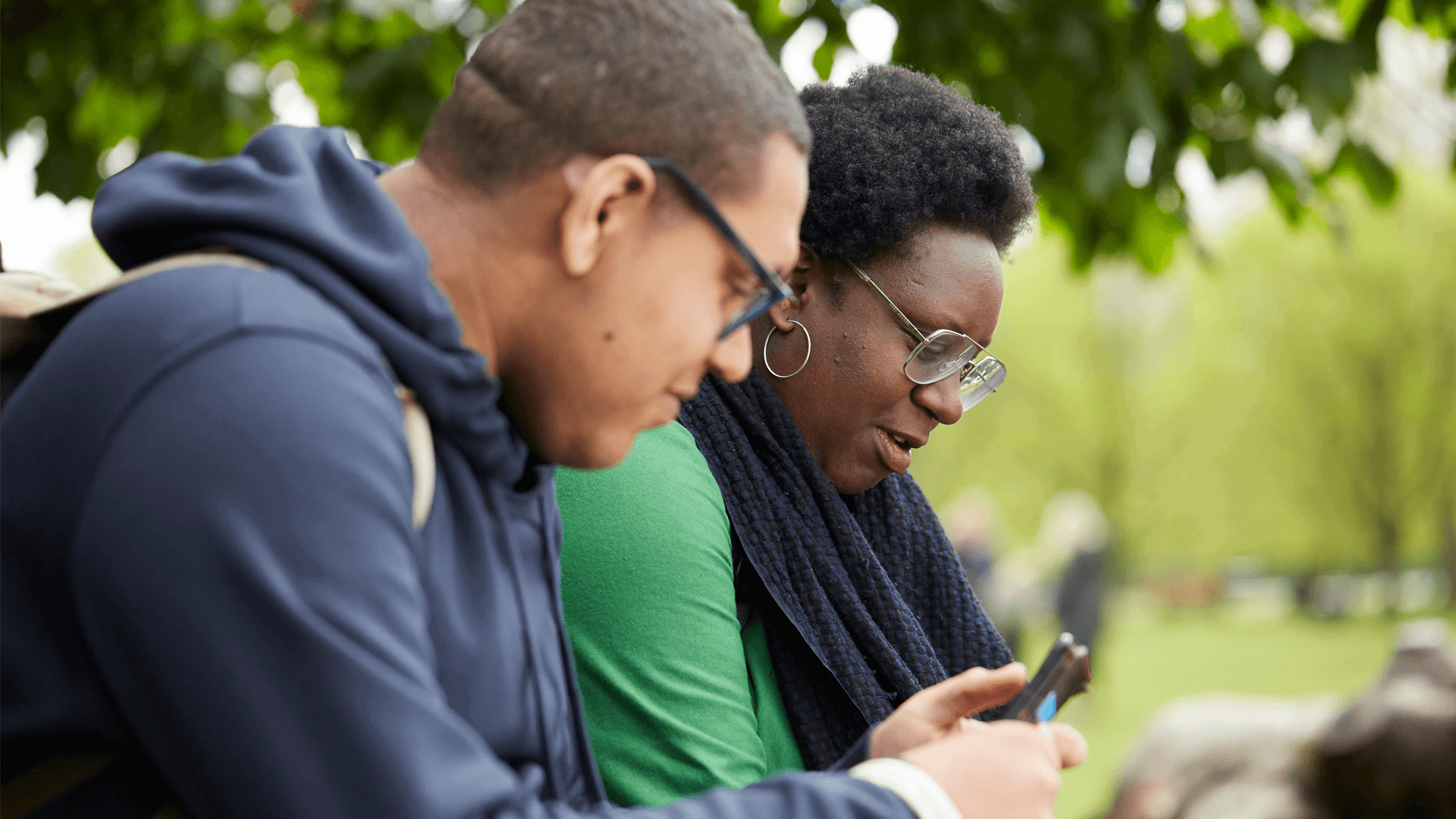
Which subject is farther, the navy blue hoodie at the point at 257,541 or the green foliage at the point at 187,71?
the green foliage at the point at 187,71

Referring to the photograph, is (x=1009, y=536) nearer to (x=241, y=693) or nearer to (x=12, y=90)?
(x=12, y=90)

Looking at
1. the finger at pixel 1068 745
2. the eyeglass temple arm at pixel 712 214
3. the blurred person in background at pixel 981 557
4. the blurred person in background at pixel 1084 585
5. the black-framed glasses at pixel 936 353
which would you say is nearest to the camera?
the eyeglass temple arm at pixel 712 214

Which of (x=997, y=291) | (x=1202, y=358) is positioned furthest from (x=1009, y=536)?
(x=997, y=291)

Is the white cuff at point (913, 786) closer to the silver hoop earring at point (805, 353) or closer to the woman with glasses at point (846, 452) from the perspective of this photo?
the woman with glasses at point (846, 452)

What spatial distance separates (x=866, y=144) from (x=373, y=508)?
1.49 meters

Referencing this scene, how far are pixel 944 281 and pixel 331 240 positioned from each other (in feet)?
4.47

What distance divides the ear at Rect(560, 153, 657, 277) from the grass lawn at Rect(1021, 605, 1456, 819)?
27.1 feet

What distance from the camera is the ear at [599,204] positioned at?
1179 millimetres

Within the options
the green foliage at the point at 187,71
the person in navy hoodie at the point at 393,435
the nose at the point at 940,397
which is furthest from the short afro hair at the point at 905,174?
the green foliage at the point at 187,71

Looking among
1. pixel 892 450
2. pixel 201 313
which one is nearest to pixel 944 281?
pixel 892 450

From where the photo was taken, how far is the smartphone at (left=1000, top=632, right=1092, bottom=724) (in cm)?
152

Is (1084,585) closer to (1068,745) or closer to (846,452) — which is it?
(846,452)

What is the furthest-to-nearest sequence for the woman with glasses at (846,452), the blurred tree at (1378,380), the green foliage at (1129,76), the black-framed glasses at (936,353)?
the blurred tree at (1378,380)
the green foliage at (1129,76)
the black-framed glasses at (936,353)
the woman with glasses at (846,452)

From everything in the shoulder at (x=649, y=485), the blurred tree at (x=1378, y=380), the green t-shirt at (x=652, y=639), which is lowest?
the green t-shirt at (x=652, y=639)
